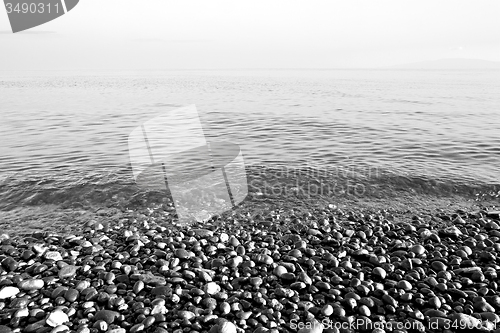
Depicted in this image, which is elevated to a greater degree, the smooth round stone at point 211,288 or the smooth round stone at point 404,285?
the smooth round stone at point 211,288

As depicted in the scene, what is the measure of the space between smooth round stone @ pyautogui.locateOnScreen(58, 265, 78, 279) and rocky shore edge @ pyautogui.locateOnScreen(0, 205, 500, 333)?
0.12 feet

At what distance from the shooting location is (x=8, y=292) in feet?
21.0

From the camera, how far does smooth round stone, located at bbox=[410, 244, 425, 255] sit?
8.09 m

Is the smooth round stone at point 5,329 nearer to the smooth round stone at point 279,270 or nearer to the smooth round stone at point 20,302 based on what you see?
the smooth round stone at point 20,302

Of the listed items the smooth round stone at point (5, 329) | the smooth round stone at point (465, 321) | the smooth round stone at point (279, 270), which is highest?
A: the smooth round stone at point (5, 329)

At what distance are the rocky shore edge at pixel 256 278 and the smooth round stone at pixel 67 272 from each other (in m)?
0.04

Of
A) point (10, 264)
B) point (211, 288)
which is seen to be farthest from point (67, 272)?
point (211, 288)

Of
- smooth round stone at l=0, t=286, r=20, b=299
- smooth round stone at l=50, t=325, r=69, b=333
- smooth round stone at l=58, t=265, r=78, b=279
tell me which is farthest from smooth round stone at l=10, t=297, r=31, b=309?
smooth round stone at l=50, t=325, r=69, b=333

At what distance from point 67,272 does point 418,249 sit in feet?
26.9

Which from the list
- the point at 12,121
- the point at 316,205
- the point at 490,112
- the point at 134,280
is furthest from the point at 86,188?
the point at 490,112

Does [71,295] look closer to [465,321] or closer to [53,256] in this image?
[53,256]

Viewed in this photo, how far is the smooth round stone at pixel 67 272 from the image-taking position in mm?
7086

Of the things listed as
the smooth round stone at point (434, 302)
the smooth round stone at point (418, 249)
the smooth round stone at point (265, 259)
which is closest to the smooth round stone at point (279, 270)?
the smooth round stone at point (265, 259)

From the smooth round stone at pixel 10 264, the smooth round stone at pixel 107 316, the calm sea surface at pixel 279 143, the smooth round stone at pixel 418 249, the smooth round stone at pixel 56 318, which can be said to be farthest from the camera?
the calm sea surface at pixel 279 143
